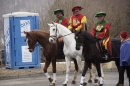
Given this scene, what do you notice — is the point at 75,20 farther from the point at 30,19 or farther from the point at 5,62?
the point at 5,62

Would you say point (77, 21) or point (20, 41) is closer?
point (77, 21)

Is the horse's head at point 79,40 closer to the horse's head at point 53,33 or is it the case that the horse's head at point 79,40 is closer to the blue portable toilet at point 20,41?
the horse's head at point 53,33

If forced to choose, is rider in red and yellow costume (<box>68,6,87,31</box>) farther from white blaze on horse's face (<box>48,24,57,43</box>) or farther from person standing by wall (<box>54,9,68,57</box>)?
white blaze on horse's face (<box>48,24,57,43</box>)

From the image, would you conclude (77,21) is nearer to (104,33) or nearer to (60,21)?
(60,21)

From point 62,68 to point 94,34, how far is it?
5983 mm

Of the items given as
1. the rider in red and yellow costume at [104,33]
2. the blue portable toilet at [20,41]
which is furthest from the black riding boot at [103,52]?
the blue portable toilet at [20,41]

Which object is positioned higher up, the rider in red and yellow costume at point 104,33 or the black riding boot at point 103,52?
the rider in red and yellow costume at point 104,33

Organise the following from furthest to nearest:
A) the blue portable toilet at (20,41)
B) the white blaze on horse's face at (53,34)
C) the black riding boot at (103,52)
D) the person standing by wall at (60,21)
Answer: the blue portable toilet at (20,41) < the person standing by wall at (60,21) < the black riding boot at (103,52) < the white blaze on horse's face at (53,34)

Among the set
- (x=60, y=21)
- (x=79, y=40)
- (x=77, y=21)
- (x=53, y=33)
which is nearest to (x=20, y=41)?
(x=60, y=21)

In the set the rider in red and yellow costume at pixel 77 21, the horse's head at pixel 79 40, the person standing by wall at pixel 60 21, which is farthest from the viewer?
the person standing by wall at pixel 60 21

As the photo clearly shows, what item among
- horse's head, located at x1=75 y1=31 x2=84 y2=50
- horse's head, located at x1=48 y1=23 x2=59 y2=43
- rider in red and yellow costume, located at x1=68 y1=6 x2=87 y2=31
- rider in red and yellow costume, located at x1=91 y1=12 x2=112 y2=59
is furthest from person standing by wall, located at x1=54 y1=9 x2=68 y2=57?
horse's head, located at x1=75 y1=31 x2=84 y2=50

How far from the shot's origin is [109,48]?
14.1 meters

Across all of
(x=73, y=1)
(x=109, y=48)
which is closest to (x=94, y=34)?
(x=109, y=48)

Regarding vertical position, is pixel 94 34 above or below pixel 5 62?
above
